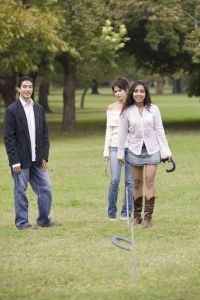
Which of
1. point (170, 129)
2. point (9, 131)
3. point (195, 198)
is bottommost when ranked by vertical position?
point (170, 129)

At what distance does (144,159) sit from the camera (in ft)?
36.7

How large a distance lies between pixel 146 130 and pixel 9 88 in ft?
90.3

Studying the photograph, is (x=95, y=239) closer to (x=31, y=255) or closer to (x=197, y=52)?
(x=31, y=255)

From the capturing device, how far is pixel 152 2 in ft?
107

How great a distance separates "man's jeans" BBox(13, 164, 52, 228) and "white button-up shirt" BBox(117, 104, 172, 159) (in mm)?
1246

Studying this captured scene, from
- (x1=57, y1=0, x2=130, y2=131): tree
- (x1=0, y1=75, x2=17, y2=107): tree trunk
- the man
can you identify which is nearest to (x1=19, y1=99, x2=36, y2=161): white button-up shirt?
the man

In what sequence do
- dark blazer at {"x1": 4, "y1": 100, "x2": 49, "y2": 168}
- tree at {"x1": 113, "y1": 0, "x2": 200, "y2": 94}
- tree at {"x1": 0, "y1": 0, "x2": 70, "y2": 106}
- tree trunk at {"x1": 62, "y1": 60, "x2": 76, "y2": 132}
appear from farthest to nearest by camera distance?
tree trunk at {"x1": 62, "y1": 60, "x2": 76, "y2": 132}
tree at {"x1": 113, "y1": 0, "x2": 200, "y2": 94}
tree at {"x1": 0, "y1": 0, "x2": 70, "y2": 106}
dark blazer at {"x1": 4, "y1": 100, "x2": 49, "y2": 168}

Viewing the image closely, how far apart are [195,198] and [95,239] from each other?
4.52 metres

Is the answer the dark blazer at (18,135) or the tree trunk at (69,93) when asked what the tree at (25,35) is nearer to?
the tree trunk at (69,93)

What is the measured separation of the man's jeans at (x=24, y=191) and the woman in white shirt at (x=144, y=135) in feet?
3.49

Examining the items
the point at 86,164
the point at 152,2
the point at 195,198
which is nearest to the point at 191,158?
the point at 86,164

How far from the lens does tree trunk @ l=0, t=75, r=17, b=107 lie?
3781cm

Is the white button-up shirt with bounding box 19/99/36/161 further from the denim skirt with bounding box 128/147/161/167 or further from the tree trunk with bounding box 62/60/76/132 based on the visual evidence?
the tree trunk with bounding box 62/60/76/132

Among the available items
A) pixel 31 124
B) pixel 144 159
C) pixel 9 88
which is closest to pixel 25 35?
pixel 9 88
